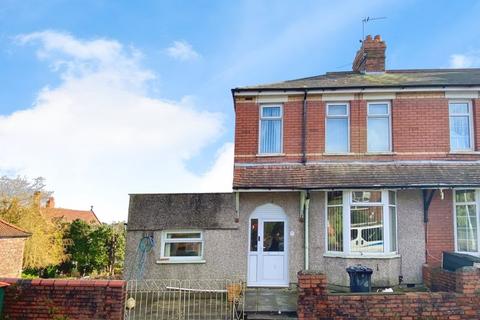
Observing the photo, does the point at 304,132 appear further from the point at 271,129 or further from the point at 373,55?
the point at 373,55

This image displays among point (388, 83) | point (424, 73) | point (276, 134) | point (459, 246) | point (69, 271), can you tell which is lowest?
point (69, 271)

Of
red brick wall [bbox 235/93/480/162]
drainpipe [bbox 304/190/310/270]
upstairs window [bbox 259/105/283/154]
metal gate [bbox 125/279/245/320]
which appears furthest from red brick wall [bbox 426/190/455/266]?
metal gate [bbox 125/279/245/320]

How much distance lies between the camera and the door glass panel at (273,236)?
10977 mm

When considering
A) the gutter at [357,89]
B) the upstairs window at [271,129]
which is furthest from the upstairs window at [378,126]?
the upstairs window at [271,129]

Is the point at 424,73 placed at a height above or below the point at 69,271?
above

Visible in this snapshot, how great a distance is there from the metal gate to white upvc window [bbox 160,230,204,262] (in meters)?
0.84

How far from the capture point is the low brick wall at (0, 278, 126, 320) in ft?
19.1

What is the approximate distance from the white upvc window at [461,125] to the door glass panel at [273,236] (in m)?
5.97

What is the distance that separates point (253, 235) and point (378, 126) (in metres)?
5.31

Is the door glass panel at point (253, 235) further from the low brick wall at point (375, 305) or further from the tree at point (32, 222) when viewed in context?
the tree at point (32, 222)

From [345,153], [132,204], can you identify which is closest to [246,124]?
[345,153]

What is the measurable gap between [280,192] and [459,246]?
213 inches

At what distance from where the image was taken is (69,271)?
850 inches

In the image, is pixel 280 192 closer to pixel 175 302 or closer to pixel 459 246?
pixel 175 302
